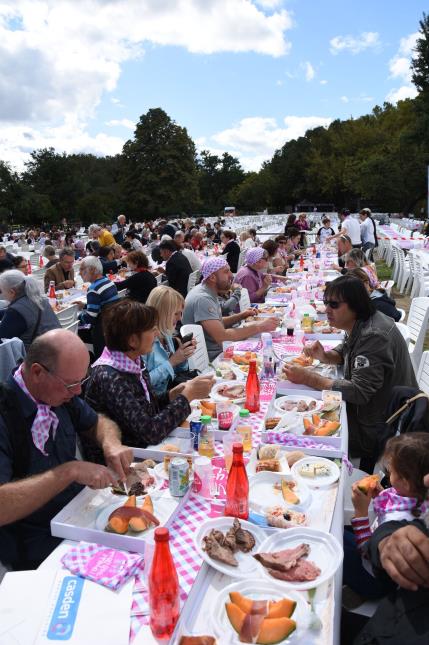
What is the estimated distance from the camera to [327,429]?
2.54 m

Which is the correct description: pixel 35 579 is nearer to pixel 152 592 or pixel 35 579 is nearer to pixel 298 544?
pixel 152 592

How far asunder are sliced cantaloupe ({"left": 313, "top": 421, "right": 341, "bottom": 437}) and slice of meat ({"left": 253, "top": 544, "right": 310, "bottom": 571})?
89 centimetres

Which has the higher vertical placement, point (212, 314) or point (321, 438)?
point (212, 314)

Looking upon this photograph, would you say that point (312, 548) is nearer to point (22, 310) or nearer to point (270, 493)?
point (270, 493)

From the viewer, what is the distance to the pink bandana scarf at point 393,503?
185cm

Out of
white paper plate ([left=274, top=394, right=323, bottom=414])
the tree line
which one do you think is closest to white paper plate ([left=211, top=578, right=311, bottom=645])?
white paper plate ([left=274, top=394, right=323, bottom=414])

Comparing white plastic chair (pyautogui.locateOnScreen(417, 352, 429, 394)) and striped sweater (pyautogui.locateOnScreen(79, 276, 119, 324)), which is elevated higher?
striped sweater (pyautogui.locateOnScreen(79, 276, 119, 324))

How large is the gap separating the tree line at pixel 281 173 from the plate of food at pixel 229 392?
36184 millimetres

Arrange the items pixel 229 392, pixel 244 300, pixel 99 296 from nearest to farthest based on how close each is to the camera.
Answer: pixel 229 392, pixel 99 296, pixel 244 300

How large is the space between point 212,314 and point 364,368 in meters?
1.80

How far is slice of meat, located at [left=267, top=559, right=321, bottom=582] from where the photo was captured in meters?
1.54

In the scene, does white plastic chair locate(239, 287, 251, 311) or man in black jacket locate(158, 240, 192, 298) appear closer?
white plastic chair locate(239, 287, 251, 311)

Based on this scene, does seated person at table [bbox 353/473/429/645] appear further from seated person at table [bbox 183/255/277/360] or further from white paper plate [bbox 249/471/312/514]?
seated person at table [bbox 183/255/277/360]

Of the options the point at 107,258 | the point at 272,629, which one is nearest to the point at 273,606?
the point at 272,629
